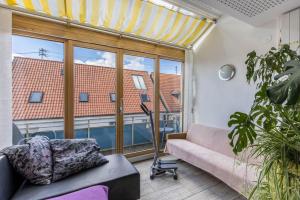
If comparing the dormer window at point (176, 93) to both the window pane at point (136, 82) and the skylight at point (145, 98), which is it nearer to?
the skylight at point (145, 98)

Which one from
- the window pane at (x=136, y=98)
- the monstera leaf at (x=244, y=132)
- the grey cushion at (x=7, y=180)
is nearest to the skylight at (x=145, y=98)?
the window pane at (x=136, y=98)

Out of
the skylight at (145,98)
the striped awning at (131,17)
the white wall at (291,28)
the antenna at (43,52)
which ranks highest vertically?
the striped awning at (131,17)

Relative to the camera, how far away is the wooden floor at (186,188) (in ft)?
6.44

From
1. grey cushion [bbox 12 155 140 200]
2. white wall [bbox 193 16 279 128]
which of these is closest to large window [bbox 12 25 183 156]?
white wall [bbox 193 16 279 128]

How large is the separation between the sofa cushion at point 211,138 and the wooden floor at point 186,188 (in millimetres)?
451

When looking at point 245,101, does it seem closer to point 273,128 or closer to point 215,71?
point 215,71

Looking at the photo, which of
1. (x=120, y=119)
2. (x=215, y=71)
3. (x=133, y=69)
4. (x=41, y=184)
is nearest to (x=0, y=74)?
(x=41, y=184)

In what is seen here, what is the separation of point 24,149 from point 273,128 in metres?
2.13

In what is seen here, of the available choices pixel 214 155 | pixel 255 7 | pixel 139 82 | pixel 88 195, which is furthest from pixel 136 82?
pixel 88 195

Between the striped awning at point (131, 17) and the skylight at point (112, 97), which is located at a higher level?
the striped awning at point (131, 17)

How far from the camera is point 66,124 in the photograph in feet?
8.02

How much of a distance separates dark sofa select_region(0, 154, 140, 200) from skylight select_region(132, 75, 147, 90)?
61.3 inches

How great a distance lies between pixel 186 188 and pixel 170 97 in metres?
1.83

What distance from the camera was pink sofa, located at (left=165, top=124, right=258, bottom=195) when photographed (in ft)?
5.78
